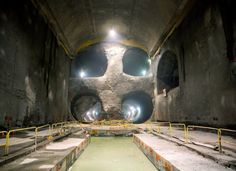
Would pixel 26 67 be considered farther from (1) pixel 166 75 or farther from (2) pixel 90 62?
(2) pixel 90 62

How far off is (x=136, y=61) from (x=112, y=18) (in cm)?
987

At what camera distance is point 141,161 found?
22.4ft

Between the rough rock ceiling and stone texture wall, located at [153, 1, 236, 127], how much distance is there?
1.20 m

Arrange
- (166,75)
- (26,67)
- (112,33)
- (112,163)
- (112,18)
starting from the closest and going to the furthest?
(112,163) < (26,67) < (112,18) < (166,75) < (112,33)

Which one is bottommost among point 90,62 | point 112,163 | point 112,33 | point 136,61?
point 112,163

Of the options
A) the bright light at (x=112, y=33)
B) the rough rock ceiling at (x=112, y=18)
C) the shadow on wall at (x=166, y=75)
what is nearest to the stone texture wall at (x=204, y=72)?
the rough rock ceiling at (x=112, y=18)

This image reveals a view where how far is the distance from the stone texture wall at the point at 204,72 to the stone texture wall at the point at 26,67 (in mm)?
8386

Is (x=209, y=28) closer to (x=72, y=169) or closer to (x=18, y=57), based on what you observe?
(x=72, y=169)

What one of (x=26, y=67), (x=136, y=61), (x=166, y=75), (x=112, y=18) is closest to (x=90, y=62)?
(x=136, y=61)

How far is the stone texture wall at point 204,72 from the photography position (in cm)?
834

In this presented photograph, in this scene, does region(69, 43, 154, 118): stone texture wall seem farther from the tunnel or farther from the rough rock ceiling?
the rough rock ceiling

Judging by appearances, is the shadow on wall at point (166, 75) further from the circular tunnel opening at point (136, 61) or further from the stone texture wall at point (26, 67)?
the stone texture wall at point (26, 67)

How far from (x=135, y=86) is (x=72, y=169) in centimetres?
1446

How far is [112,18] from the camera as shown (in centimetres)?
1631
